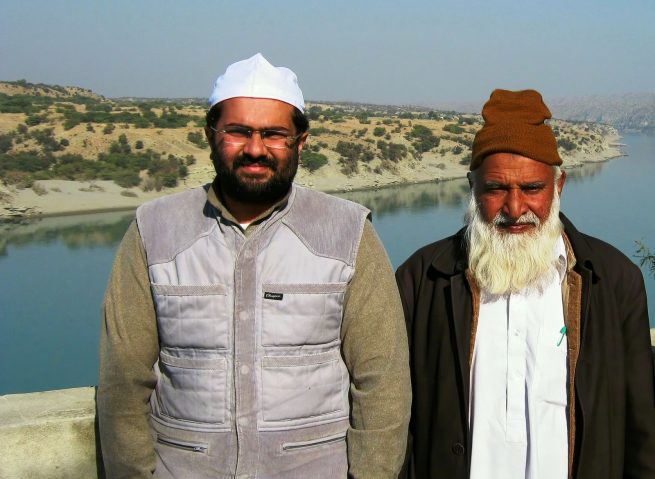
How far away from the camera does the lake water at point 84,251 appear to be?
43.2 ft

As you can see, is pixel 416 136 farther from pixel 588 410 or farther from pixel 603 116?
pixel 603 116

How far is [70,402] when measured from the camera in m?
2.15

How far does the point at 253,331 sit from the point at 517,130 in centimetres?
89

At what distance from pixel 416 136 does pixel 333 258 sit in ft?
134

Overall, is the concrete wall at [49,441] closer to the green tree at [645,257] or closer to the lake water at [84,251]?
the green tree at [645,257]

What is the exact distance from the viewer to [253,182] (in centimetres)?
165

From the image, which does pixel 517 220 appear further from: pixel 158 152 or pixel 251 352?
pixel 158 152

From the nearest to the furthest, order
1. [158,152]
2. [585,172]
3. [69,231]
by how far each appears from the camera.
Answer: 1. [69,231]
2. [158,152]
3. [585,172]

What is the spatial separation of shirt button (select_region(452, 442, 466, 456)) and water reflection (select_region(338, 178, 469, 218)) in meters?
23.6

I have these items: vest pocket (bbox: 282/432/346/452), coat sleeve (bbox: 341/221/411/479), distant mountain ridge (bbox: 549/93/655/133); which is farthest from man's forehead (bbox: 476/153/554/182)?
distant mountain ridge (bbox: 549/93/655/133)

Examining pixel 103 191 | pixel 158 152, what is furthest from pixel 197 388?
Answer: pixel 158 152

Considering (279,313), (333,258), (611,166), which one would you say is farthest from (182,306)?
(611,166)

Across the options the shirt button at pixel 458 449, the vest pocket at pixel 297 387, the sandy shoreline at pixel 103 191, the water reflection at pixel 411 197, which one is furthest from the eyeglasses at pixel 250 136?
the sandy shoreline at pixel 103 191

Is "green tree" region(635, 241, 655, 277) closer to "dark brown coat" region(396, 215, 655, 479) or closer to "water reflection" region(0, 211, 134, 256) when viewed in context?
"dark brown coat" region(396, 215, 655, 479)
